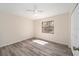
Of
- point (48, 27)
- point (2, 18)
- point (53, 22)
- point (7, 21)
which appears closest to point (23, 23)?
point (7, 21)

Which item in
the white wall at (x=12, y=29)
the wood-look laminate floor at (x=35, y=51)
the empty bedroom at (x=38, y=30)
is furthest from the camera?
the white wall at (x=12, y=29)

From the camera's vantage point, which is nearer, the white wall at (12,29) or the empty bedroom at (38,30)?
the empty bedroom at (38,30)

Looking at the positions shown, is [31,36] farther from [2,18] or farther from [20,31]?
[2,18]

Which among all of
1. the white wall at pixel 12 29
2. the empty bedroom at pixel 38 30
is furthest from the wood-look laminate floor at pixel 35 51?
the white wall at pixel 12 29

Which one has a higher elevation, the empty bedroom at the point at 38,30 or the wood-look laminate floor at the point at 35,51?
the empty bedroom at the point at 38,30

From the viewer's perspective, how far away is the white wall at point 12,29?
13.1 ft

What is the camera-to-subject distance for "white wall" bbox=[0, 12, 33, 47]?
4000mm

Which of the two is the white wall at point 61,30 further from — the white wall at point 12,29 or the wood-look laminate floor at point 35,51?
the white wall at point 12,29

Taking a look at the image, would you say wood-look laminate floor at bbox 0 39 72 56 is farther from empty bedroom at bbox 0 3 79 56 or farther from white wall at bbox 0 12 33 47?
white wall at bbox 0 12 33 47

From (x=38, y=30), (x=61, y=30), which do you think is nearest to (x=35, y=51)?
(x=61, y=30)

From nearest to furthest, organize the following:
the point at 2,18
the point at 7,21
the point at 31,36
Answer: the point at 2,18 < the point at 7,21 < the point at 31,36

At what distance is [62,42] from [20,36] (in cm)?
353

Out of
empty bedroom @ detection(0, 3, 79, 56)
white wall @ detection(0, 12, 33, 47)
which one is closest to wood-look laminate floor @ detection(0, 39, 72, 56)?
empty bedroom @ detection(0, 3, 79, 56)

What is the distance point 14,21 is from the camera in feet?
15.7
